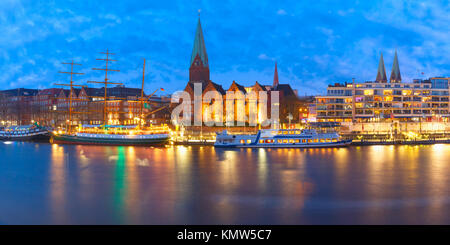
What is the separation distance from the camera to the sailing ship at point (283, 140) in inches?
2393

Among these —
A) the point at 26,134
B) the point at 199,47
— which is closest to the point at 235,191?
the point at 26,134

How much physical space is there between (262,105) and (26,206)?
248 feet

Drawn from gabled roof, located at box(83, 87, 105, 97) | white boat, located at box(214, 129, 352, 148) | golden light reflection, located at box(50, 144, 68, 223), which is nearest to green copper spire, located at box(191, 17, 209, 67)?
gabled roof, located at box(83, 87, 105, 97)

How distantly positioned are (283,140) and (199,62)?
57.7 meters

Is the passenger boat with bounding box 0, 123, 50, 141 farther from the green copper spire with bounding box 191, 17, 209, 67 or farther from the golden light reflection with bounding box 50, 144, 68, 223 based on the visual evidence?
the green copper spire with bounding box 191, 17, 209, 67

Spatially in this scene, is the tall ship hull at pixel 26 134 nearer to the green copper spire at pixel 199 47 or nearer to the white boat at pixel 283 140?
the white boat at pixel 283 140

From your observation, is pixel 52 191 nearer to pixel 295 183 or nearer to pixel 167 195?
pixel 167 195

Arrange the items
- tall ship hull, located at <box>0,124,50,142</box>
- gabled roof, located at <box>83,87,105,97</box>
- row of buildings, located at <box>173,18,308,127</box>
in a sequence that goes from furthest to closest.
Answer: gabled roof, located at <box>83,87,105,97</box> → row of buildings, located at <box>173,18,308,127</box> → tall ship hull, located at <box>0,124,50,142</box>

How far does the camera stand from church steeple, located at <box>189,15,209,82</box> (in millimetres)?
112562

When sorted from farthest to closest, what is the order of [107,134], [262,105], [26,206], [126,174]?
1. [262,105]
2. [107,134]
3. [126,174]
4. [26,206]

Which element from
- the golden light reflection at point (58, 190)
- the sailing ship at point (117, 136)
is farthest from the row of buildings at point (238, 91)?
the golden light reflection at point (58, 190)

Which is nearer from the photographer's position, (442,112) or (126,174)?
(126,174)
